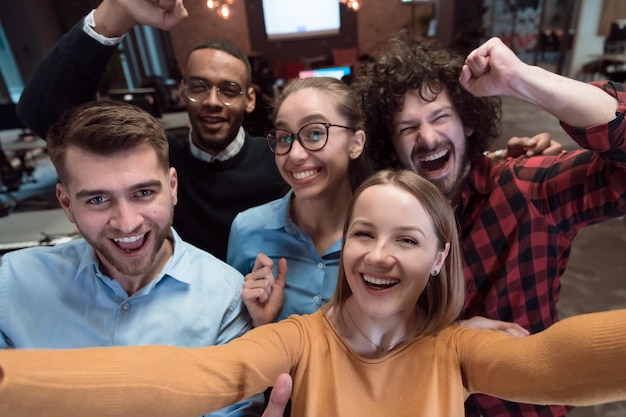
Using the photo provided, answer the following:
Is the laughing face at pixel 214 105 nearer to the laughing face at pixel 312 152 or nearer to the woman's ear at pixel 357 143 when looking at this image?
the laughing face at pixel 312 152

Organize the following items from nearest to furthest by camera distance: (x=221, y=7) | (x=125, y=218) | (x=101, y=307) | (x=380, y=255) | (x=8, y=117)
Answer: (x=380, y=255) → (x=125, y=218) → (x=101, y=307) → (x=221, y=7) → (x=8, y=117)

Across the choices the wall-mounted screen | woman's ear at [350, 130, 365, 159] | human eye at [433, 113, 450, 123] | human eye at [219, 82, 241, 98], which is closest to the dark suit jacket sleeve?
human eye at [219, 82, 241, 98]

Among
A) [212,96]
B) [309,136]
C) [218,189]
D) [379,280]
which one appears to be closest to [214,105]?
[212,96]

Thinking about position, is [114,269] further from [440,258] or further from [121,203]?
[440,258]

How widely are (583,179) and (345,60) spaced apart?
11.7 feet

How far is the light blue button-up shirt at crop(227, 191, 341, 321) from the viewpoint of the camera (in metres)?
1.31

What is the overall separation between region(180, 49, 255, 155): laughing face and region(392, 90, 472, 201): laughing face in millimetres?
842

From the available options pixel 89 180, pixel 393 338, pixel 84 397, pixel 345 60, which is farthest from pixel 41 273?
pixel 345 60

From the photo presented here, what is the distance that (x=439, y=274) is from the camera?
3.50 ft

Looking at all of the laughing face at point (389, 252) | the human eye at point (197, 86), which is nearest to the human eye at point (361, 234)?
the laughing face at point (389, 252)

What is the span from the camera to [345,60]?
4312 mm

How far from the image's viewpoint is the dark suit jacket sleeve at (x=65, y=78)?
1.40m

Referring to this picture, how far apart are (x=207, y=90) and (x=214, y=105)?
8cm

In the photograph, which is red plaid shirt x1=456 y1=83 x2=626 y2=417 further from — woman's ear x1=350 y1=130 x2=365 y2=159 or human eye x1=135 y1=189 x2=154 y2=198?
human eye x1=135 y1=189 x2=154 y2=198
